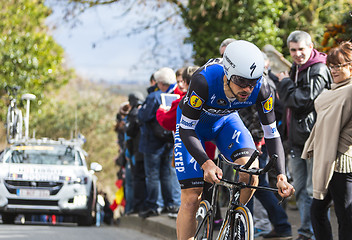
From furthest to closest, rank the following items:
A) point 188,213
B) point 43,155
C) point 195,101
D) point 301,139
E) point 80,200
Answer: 1. point 43,155
2. point 80,200
3. point 301,139
4. point 188,213
5. point 195,101

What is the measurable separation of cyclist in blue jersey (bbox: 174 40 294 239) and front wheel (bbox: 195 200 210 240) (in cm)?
10

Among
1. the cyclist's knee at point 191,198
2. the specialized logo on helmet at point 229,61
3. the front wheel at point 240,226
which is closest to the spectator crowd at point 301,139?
the cyclist's knee at point 191,198

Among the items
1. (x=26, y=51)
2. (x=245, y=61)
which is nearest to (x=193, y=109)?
(x=245, y=61)

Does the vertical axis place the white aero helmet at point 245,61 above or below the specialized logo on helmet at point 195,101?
above

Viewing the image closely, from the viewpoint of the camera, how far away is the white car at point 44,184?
44.9ft

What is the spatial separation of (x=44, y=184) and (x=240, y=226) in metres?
9.45

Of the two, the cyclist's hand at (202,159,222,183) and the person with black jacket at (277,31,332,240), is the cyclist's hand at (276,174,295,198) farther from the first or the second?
the person with black jacket at (277,31,332,240)

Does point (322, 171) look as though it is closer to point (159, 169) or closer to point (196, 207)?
point (196, 207)

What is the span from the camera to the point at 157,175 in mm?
11094

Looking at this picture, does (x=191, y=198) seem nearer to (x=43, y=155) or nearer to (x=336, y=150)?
(x=336, y=150)

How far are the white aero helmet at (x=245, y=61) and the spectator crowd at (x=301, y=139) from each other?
1.12 metres

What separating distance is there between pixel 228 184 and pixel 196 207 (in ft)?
2.50

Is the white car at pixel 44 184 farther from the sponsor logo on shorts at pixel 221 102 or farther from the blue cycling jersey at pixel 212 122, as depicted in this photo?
the sponsor logo on shorts at pixel 221 102

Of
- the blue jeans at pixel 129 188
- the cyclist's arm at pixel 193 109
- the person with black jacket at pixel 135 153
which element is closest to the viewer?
the cyclist's arm at pixel 193 109
